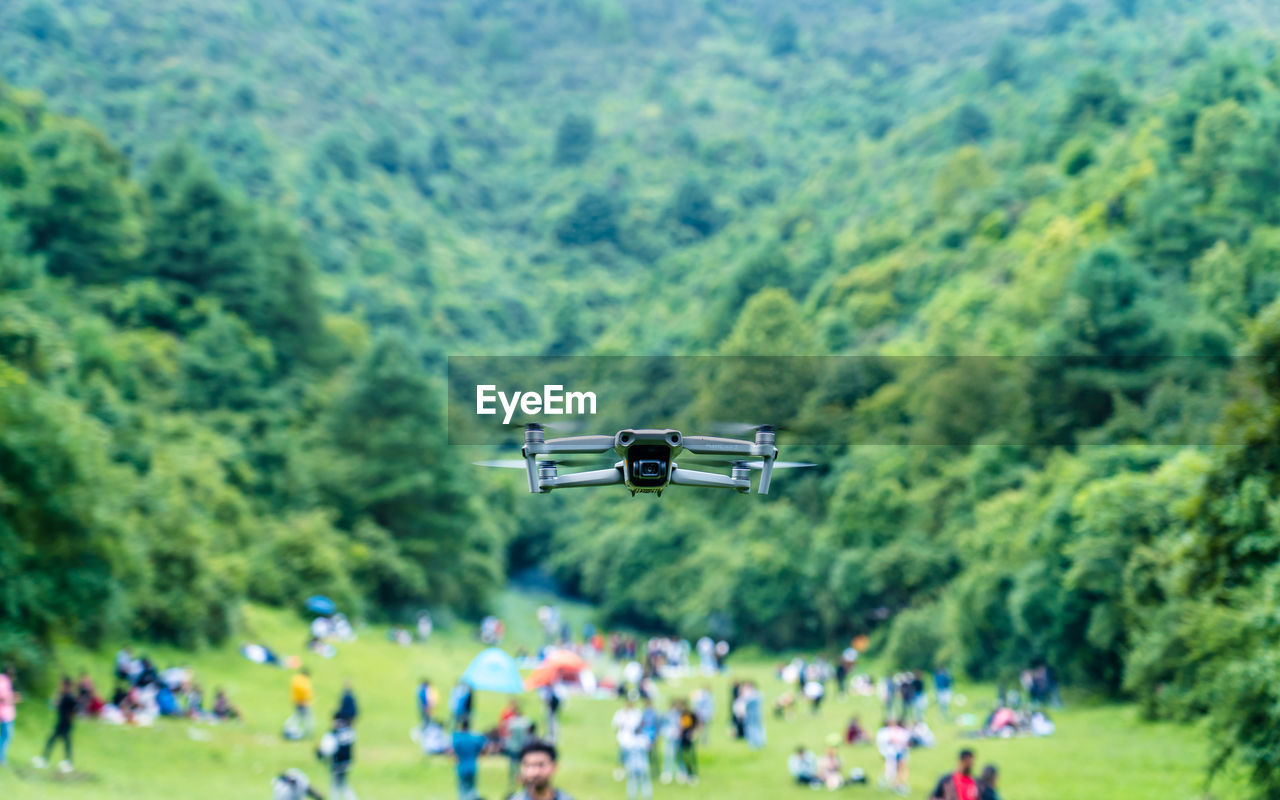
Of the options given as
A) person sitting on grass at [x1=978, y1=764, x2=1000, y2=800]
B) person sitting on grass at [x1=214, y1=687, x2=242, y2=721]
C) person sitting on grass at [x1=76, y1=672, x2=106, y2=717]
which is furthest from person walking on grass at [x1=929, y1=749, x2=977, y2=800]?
person sitting on grass at [x1=214, y1=687, x2=242, y2=721]

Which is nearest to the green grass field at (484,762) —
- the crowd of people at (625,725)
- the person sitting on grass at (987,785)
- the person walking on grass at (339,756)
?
the crowd of people at (625,725)

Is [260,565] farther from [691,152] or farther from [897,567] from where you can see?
[691,152]

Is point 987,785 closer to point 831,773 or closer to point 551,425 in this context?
point 831,773

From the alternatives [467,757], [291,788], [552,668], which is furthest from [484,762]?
[291,788]

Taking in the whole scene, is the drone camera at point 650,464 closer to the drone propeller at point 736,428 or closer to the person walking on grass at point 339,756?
the drone propeller at point 736,428

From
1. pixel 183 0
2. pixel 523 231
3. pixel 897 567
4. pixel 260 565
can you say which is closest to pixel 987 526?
pixel 897 567

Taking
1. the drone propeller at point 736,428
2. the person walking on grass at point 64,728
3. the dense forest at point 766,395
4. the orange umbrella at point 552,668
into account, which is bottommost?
the person walking on grass at point 64,728

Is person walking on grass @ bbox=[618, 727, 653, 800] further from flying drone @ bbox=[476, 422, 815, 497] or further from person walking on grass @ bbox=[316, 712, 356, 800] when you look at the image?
flying drone @ bbox=[476, 422, 815, 497]
